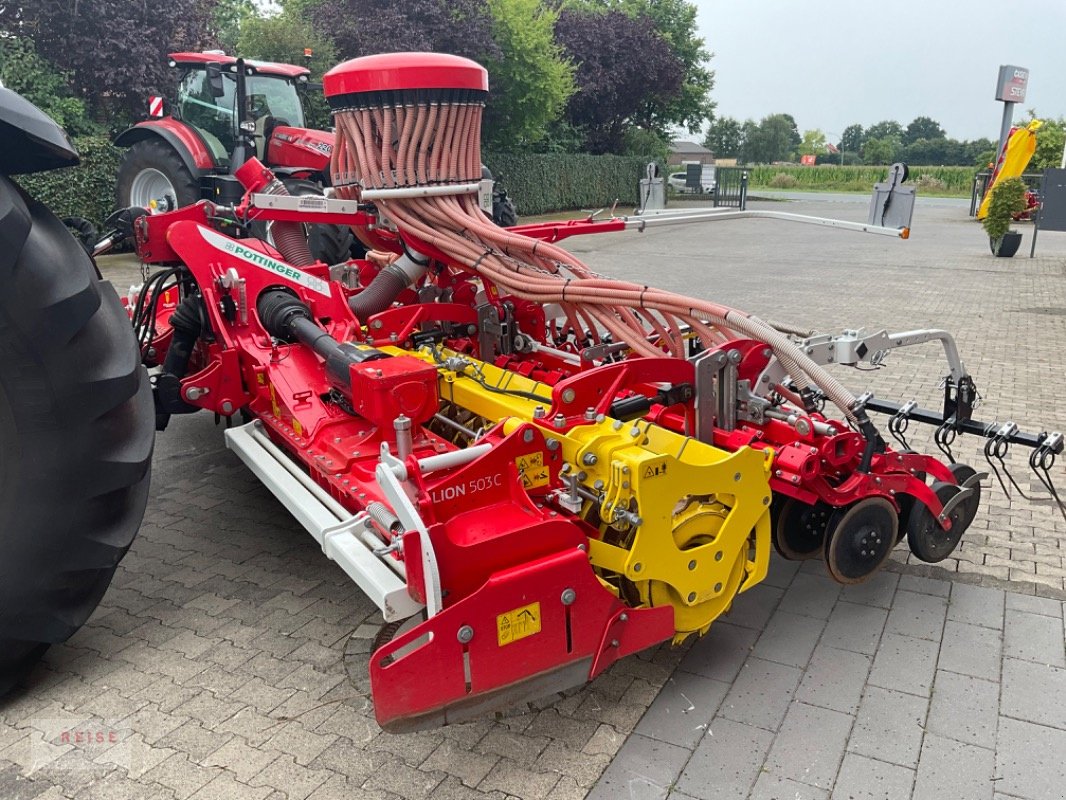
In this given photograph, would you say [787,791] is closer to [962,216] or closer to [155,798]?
[155,798]

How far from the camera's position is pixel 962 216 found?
2592cm

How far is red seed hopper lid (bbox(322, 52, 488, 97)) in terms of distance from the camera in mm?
3504

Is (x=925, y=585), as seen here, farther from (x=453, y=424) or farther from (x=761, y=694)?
(x=453, y=424)

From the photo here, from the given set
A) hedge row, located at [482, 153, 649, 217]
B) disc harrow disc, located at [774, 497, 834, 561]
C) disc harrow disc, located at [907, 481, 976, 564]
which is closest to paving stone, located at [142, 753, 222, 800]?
disc harrow disc, located at [774, 497, 834, 561]

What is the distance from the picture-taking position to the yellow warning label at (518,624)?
83.6 inches

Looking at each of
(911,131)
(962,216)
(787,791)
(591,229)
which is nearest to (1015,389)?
(591,229)

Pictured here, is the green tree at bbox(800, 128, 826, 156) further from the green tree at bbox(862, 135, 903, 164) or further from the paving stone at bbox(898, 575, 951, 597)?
the paving stone at bbox(898, 575, 951, 597)

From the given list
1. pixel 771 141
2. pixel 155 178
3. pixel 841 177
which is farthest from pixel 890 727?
pixel 771 141

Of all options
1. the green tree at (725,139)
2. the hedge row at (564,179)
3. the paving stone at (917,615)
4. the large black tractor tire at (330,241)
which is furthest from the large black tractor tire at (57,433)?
the green tree at (725,139)

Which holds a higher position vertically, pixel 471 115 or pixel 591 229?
pixel 471 115

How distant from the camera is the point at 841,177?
5084 centimetres

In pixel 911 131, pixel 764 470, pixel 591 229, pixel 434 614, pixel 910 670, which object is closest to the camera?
pixel 434 614

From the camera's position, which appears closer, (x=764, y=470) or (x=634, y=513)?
(x=634, y=513)

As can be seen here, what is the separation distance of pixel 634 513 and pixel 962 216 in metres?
27.8
